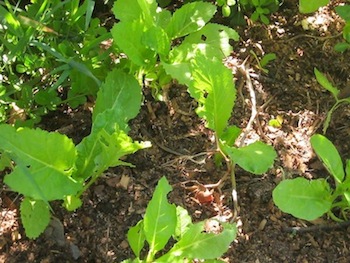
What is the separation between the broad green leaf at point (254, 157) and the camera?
1535mm

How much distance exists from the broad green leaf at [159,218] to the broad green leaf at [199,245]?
0.17 feet

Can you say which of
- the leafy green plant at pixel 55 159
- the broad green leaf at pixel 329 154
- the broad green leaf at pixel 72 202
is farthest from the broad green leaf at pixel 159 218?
the broad green leaf at pixel 329 154

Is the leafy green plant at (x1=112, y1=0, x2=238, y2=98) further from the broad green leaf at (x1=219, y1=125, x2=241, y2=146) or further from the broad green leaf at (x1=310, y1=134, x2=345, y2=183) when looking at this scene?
the broad green leaf at (x1=310, y1=134, x2=345, y2=183)

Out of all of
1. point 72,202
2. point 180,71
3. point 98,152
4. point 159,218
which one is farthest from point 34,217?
point 180,71

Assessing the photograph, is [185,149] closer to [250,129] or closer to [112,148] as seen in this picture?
[250,129]

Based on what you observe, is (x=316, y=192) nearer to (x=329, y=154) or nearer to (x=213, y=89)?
(x=329, y=154)

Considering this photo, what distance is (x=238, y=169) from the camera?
5.79ft

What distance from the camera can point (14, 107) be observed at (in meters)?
1.68

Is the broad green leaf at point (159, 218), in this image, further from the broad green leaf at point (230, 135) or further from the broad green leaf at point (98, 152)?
the broad green leaf at point (230, 135)

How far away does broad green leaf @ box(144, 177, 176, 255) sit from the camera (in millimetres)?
1392

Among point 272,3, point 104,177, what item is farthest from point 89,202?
point 272,3

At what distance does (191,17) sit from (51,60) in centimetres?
41

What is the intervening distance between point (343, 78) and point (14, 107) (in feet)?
3.42

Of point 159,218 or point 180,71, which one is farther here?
point 180,71
